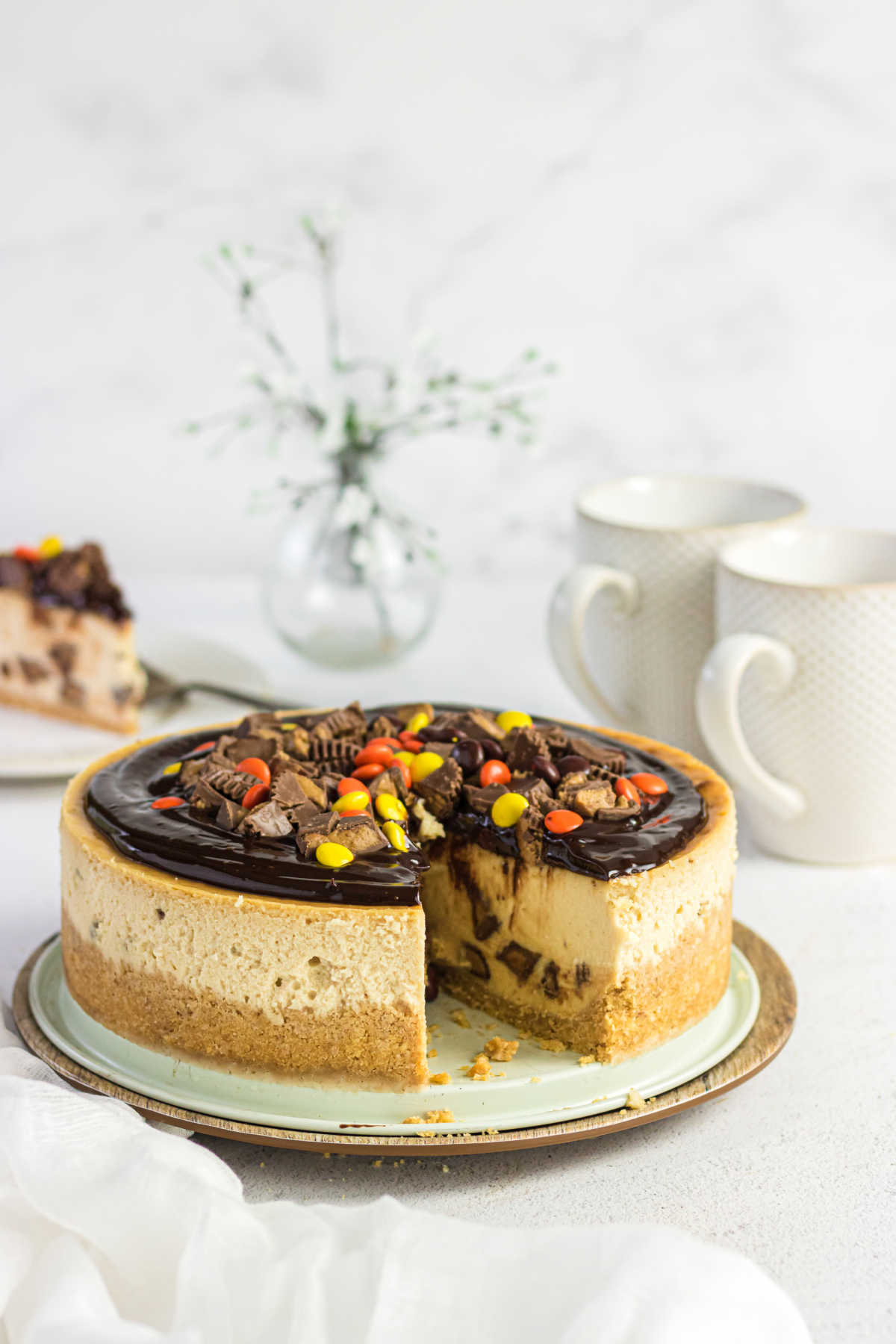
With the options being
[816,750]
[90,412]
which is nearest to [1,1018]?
[816,750]

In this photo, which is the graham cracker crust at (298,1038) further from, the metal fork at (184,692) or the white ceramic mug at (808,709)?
the metal fork at (184,692)

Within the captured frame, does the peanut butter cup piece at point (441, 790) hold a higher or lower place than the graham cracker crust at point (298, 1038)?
higher

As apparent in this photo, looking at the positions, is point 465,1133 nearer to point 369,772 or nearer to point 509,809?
point 509,809

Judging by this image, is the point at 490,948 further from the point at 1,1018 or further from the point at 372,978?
the point at 1,1018

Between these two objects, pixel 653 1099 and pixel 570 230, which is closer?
pixel 653 1099

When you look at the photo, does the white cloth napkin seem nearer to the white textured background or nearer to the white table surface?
the white table surface

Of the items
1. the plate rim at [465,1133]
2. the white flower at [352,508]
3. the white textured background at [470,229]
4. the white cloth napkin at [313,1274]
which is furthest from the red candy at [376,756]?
the white textured background at [470,229]
